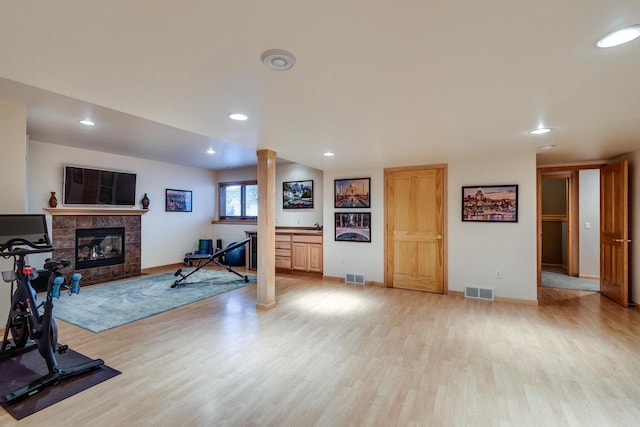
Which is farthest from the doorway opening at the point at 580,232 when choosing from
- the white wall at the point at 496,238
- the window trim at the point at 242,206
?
the window trim at the point at 242,206

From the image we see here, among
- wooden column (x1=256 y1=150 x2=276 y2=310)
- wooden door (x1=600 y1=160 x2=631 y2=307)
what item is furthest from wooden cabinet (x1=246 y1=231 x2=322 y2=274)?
wooden door (x1=600 y1=160 x2=631 y2=307)

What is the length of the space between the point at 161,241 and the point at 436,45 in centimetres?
735

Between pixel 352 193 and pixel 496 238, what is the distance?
8.45ft

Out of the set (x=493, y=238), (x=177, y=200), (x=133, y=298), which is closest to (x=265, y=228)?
(x=133, y=298)

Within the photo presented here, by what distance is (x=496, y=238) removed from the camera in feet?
15.3

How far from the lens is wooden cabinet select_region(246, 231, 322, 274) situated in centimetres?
628

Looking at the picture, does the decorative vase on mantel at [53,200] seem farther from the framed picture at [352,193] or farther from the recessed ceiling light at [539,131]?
the recessed ceiling light at [539,131]

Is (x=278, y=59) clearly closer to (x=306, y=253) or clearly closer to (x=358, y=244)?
(x=358, y=244)

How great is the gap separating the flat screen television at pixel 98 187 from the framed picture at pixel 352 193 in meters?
4.51

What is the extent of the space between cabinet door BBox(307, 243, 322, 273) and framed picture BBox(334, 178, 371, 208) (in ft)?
3.35

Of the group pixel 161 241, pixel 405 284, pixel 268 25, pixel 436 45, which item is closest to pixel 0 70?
pixel 268 25

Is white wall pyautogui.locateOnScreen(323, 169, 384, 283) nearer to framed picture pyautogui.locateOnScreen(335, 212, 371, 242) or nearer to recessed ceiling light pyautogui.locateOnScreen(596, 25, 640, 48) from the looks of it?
framed picture pyautogui.locateOnScreen(335, 212, 371, 242)

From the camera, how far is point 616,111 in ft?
8.39

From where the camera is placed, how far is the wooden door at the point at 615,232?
4254 millimetres
